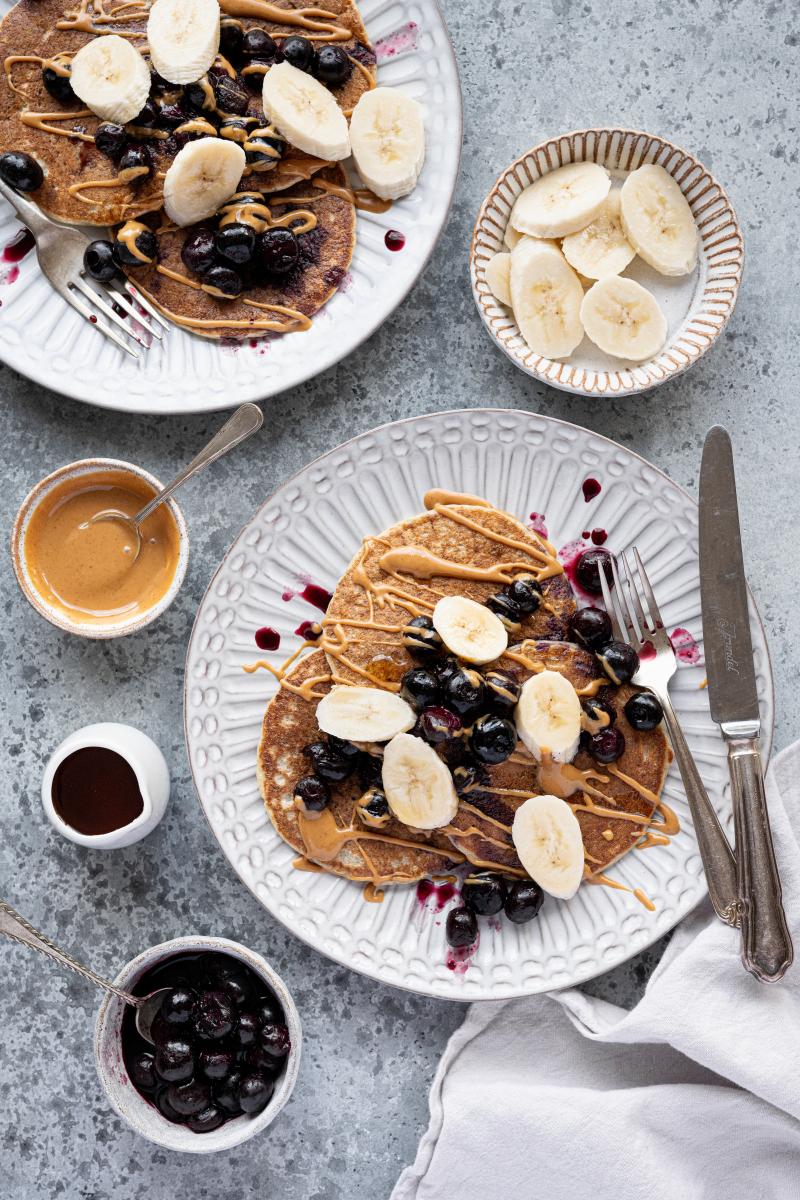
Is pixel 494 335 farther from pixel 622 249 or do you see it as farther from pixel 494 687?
pixel 494 687

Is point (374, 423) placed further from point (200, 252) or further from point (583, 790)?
point (583, 790)

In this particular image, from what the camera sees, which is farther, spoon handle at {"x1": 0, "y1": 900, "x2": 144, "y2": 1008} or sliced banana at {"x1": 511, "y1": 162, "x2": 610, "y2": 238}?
sliced banana at {"x1": 511, "y1": 162, "x2": 610, "y2": 238}

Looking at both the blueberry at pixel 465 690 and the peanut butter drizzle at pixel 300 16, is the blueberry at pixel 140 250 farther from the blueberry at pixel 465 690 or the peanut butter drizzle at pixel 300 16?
the blueberry at pixel 465 690

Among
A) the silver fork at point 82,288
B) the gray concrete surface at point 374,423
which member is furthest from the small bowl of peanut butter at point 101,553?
the silver fork at point 82,288

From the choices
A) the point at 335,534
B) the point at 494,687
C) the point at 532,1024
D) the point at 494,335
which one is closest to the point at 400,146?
the point at 494,335

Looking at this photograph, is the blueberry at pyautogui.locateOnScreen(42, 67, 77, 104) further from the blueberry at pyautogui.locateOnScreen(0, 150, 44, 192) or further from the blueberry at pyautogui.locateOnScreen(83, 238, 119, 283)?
the blueberry at pyautogui.locateOnScreen(83, 238, 119, 283)

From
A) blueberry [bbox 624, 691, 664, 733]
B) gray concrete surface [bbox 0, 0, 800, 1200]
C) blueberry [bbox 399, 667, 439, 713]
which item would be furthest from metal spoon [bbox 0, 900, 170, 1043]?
blueberry [bbox 624, 691, 664, 733]

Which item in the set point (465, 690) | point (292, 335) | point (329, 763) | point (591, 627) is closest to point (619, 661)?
point (591, 627)
